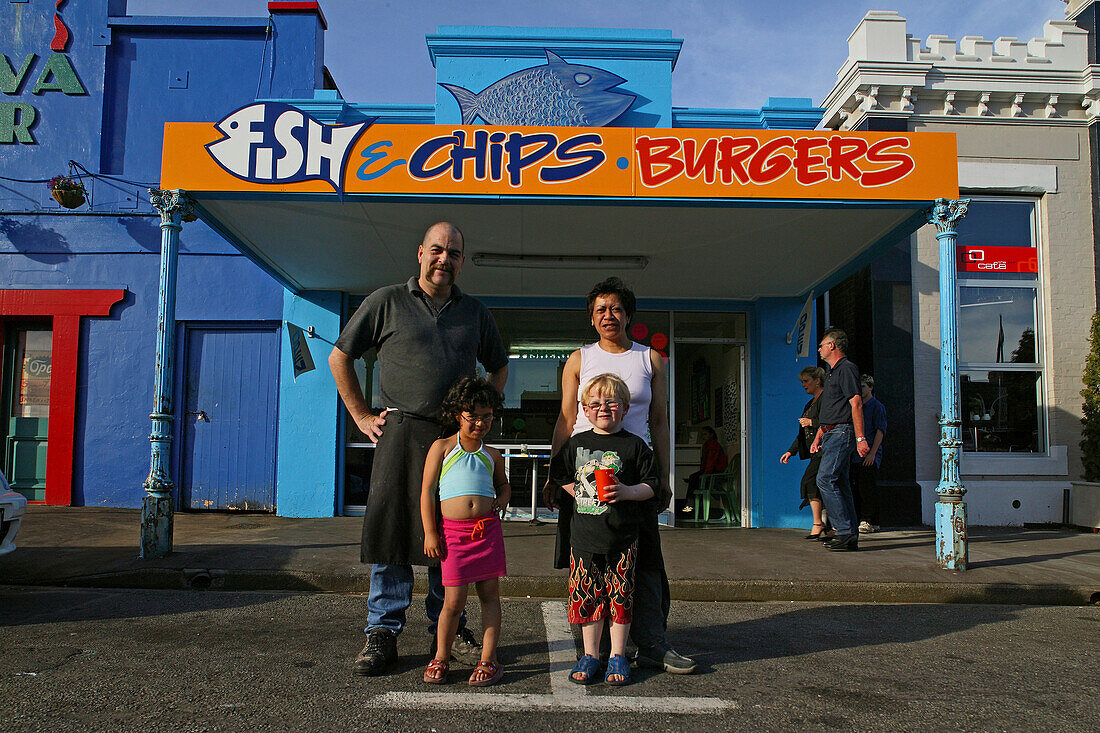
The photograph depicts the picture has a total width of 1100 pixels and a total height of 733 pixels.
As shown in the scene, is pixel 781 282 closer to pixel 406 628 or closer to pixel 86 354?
pixel 406 628

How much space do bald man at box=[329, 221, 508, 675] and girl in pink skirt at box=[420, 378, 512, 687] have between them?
15 centimetres

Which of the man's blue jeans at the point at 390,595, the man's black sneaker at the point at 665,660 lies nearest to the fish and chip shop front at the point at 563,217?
the man's blue jeans at the point at 390,595

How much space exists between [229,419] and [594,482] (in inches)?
276

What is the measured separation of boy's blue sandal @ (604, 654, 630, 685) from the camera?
313 cm

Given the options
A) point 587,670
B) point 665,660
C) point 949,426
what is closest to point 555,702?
point 587,670

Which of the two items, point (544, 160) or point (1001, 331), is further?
point (1001, 331)

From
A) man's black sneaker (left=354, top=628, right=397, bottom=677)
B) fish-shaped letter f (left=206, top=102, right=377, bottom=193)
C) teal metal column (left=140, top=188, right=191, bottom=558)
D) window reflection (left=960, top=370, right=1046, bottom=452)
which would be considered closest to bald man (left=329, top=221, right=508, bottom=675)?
man's black sneaker (left=354, top=628, right=397, bottom=677)

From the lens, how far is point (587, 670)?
3146 mm

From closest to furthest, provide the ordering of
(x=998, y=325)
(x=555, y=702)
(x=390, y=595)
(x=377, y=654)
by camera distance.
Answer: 1. (x=555, y=702)
2. (x=377, y=654)
3. (x=390, y=595)
4. (x=998, y=325)

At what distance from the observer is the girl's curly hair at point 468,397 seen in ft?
10.2

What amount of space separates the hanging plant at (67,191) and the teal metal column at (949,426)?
9295 mm

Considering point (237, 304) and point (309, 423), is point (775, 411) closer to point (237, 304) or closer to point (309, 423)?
point (309, 423)

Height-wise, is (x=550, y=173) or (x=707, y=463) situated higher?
(x=550, y=173)

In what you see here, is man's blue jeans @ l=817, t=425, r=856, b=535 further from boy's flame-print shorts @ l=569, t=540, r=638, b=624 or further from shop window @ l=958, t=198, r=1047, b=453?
shop window @ l=958, t=198, r=1047, b=453
